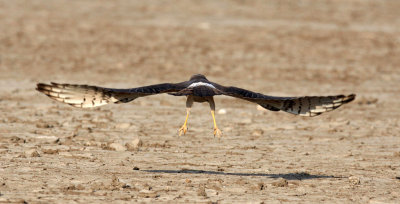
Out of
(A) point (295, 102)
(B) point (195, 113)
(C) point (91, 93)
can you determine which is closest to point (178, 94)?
(C) point (91, 93)

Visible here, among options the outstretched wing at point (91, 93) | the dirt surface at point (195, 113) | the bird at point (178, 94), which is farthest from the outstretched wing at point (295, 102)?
the dirt surface at point (195, 113)

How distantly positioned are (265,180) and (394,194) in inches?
56.0

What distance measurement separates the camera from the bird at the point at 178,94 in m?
7.05

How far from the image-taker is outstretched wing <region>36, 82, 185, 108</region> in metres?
7.02

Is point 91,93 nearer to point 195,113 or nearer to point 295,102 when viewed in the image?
point 295,102

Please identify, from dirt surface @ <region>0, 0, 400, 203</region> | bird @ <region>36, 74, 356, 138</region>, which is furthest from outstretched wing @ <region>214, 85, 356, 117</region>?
dirt surface @ <region>0, 0, 400, 203</region>

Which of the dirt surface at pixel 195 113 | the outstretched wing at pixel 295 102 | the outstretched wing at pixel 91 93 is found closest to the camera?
the outstretched wing at pixel 91 93

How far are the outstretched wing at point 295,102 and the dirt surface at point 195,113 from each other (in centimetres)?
95

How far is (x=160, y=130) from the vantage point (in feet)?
37.0

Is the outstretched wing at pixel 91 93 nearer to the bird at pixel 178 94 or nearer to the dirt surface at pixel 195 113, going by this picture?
the bird at pixel 178 94

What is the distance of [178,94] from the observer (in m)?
7.52

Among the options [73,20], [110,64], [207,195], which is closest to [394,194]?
[207,195]

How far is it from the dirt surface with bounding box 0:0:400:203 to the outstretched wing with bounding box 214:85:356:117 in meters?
0.95

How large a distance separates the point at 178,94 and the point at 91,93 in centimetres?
89
